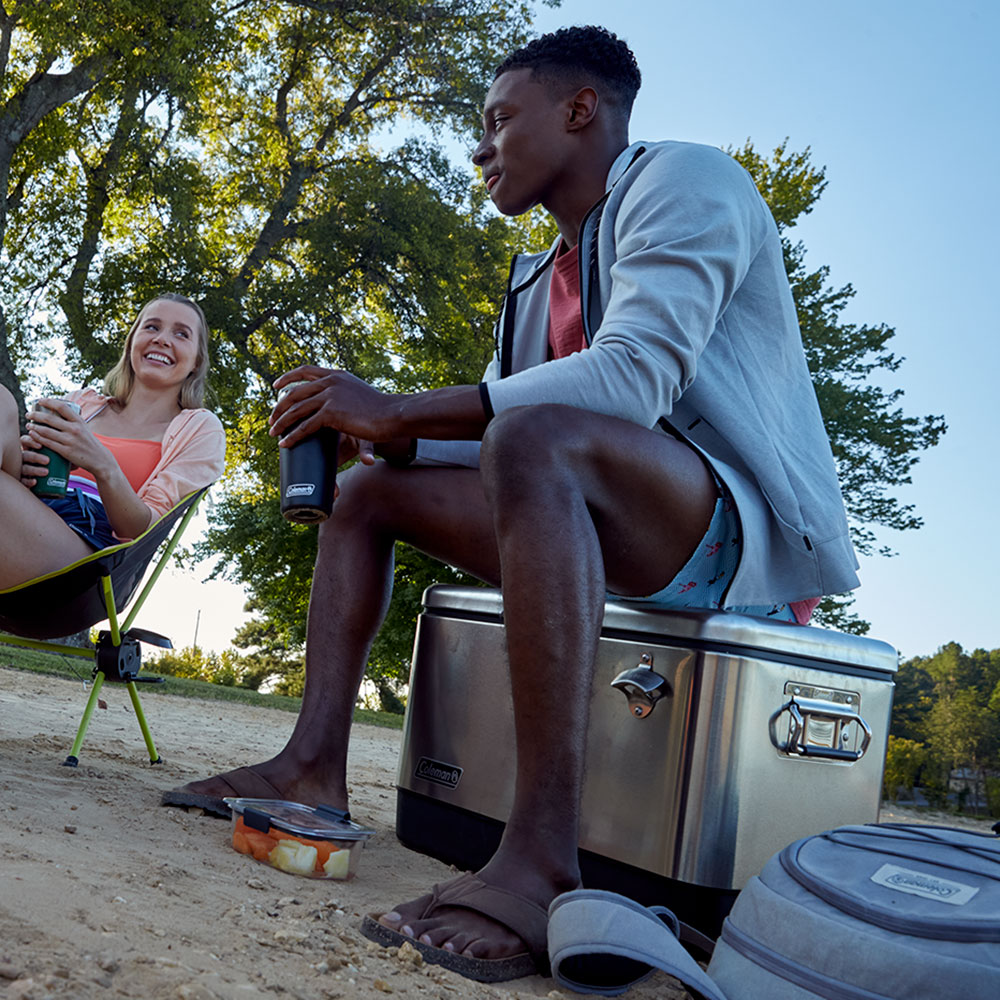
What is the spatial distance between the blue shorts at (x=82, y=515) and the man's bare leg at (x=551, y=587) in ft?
6.54

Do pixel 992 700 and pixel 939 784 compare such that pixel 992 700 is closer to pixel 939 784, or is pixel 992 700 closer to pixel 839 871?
pixel 939 784

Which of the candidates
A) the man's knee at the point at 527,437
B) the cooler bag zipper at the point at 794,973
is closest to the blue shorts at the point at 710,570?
the man's knee at the point at 527,437

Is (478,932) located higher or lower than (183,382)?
lower

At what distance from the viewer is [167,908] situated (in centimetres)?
155

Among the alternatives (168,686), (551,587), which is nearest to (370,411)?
(551,587)

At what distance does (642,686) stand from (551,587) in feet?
1.30

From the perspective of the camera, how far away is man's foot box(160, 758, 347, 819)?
234cm

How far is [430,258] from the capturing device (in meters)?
15.0

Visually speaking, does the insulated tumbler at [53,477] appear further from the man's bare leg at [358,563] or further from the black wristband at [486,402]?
the black wristband at [486,402]

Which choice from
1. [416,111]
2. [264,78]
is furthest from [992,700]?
[264,78]

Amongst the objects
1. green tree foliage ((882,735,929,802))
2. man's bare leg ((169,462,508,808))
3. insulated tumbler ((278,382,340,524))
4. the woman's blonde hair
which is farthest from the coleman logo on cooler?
green tree foliage ((882,735,929,802))

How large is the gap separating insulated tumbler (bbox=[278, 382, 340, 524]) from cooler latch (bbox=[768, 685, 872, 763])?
1026 millimetres

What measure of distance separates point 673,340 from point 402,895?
1.18 meters

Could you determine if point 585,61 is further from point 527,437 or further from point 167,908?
point 167,908
